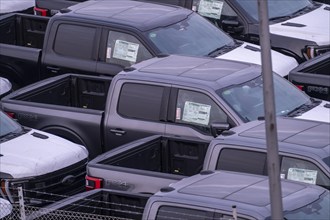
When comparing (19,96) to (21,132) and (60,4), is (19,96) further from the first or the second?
(60,4)

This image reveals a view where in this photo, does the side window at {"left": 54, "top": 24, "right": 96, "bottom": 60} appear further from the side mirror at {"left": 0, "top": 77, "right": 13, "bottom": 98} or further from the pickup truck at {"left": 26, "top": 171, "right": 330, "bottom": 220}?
the pickup truck at {"left": 26, "top": 171, "right": 330, "bottom": 220}

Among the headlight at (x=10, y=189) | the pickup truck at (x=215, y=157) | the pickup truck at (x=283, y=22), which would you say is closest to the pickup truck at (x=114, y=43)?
the pickup truck at (x=283, y=22)

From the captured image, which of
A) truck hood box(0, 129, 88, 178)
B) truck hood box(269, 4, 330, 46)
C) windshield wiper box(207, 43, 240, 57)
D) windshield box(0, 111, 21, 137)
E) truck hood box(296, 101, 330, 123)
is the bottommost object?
truck hood box(0, 129, 88, 178)

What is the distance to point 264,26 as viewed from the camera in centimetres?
891

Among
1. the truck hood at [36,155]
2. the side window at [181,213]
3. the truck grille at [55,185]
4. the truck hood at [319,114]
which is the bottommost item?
the truck grille at [55,185]

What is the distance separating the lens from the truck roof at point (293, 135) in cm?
1170

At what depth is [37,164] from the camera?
13.4 meters

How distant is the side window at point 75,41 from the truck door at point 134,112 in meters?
2.02

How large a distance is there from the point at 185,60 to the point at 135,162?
2032mm

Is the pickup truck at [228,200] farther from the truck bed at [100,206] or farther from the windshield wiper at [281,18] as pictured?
the windshield wiper at [281,18]

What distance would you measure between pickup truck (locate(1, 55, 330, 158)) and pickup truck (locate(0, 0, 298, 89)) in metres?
0.99

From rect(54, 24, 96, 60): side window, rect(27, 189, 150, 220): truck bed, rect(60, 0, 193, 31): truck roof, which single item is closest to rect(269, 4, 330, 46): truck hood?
rect(60, 0, 193, 31): truck roof

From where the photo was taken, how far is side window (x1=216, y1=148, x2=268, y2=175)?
11828 millimetres

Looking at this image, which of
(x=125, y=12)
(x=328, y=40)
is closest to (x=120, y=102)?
(x=125, y=12)
